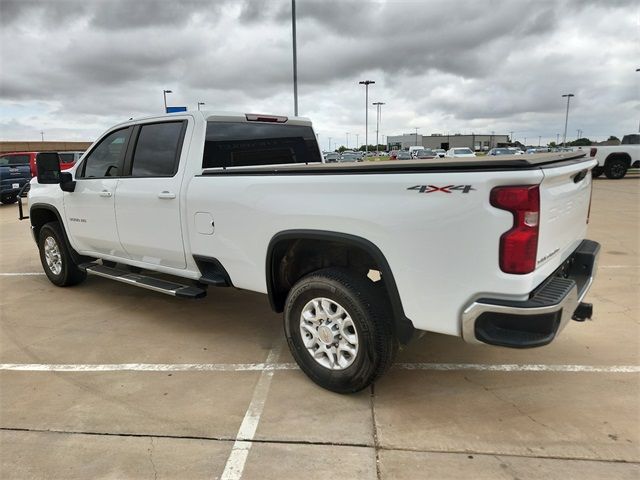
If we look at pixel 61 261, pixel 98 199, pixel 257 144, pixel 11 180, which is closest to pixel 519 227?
pixel 257 144

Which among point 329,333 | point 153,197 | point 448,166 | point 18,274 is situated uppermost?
point 448,166

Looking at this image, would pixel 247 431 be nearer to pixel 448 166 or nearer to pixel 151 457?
pixel 151 457

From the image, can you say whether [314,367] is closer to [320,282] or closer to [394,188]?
[320,282]

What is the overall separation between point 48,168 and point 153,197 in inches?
70.9

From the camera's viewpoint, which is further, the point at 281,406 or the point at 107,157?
the point at 107,157

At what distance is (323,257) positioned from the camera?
3660 mm

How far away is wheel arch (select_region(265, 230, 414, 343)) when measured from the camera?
295 centimetres

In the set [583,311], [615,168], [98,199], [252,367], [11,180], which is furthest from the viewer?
[615,168]

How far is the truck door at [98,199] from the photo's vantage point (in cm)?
494

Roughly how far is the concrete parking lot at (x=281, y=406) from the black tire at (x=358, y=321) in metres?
0.17

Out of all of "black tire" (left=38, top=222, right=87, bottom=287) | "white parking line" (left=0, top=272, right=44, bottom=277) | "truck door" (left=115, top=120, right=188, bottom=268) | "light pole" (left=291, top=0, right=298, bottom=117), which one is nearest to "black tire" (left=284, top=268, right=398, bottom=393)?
"truck door" (left=115, top=120, right=188, bottom=268)

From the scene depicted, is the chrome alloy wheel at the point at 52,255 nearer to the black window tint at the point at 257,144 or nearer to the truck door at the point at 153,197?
the truck door at the point at 153,197

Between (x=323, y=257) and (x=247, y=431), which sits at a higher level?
(x=323, y=257)

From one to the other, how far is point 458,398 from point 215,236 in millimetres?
2163
